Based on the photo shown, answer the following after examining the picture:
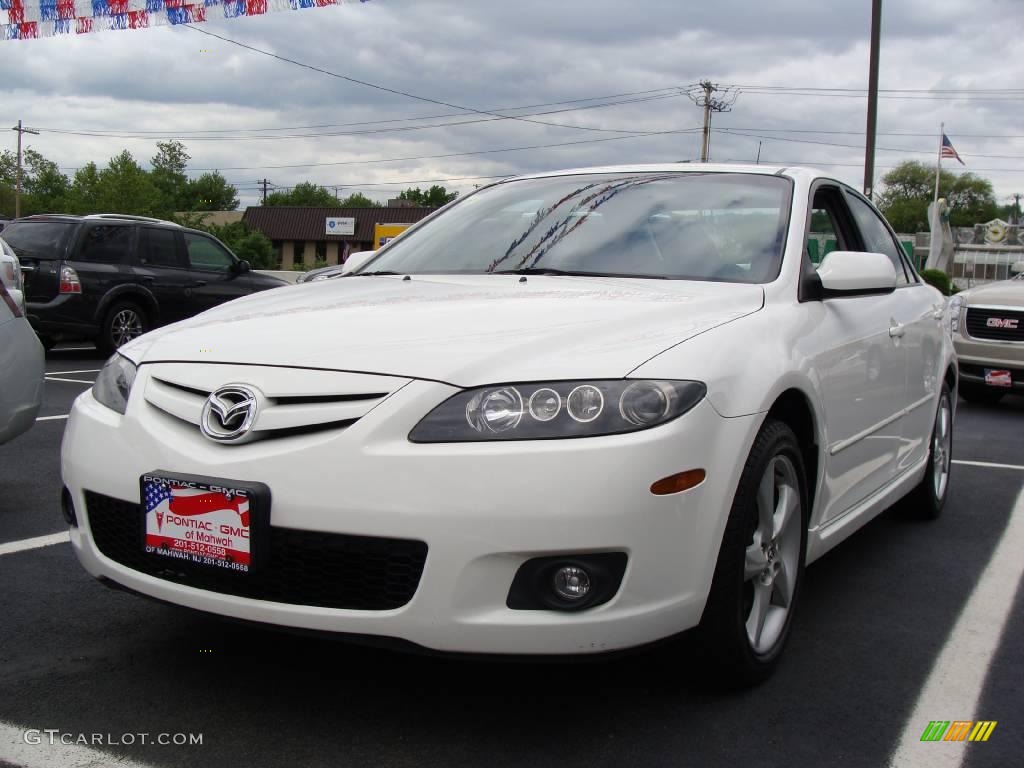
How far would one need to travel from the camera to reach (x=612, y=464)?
2.41 metres

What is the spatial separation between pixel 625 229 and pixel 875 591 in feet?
5.44

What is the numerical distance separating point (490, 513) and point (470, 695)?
0.76 metres

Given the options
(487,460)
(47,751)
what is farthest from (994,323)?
(47,751)

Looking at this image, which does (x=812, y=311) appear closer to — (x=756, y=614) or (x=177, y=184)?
(x=756, y=614)

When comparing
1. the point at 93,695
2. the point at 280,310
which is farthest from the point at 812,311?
the point at 93,695

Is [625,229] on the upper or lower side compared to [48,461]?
upper

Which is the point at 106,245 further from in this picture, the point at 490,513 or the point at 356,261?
the point at 490,513

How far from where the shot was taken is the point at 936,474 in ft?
17.3

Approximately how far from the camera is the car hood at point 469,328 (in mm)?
2604

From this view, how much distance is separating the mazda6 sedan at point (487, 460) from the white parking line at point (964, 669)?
431mm

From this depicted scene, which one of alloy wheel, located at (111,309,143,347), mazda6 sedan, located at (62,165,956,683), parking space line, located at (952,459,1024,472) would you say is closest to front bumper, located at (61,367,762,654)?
mazda6 sedan, located at (62,165,956,683)

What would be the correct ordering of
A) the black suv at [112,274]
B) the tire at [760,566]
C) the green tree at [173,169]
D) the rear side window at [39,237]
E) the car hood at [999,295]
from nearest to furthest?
the tire at [760,566], the car hood at [999,295], the black suv at [112,274], the rear side window at [39,237], the green tree at [173,169]

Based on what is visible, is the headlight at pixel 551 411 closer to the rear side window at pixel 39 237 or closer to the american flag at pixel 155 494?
the american flag at pixel 155 494

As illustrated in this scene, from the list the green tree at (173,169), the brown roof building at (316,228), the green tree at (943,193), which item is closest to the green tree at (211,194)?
the green tree at (173,169)
